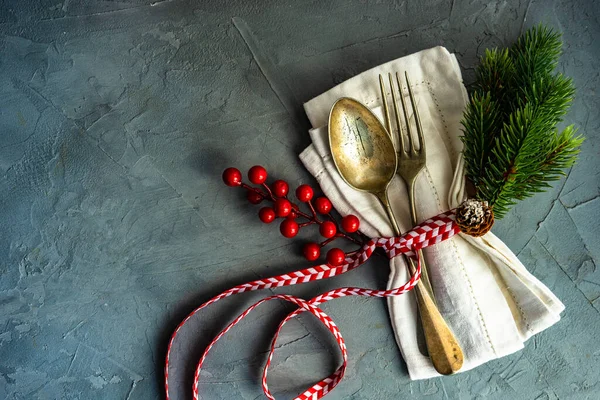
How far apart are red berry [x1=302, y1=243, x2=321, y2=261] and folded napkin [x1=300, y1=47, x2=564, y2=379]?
72mm

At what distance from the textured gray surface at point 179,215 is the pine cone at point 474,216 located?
14 centimetres

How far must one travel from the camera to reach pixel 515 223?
2.98 ft

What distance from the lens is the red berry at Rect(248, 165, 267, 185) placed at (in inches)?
33.3

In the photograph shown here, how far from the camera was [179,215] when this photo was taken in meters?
0.89

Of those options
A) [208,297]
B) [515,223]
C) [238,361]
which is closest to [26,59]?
[208,297]

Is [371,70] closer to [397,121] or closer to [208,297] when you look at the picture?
[397,121]

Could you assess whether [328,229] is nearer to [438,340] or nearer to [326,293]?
[326,293]

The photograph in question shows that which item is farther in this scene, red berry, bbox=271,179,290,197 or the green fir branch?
red berry, bbox=271,179,290,197

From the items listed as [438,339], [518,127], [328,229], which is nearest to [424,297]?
[438,339]

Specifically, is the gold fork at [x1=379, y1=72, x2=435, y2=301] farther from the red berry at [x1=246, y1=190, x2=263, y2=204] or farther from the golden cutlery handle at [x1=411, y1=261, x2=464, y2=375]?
the red berry at [x1=246, y1=190, x2=263, y2=204]

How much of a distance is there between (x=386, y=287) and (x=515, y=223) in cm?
23

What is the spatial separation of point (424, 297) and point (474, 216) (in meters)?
0.15

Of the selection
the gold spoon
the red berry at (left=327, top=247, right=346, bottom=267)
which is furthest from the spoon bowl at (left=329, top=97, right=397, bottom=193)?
the red berry at (left=327, top=247, right=346, bottom=267)

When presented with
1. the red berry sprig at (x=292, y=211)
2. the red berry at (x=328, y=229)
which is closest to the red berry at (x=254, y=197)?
the red berry sprig at (x=292, y=211)
